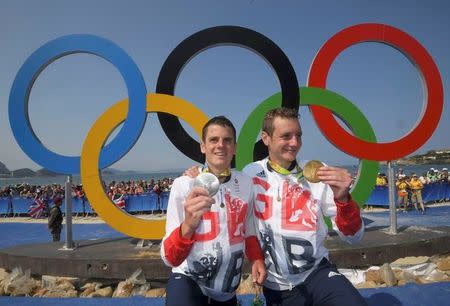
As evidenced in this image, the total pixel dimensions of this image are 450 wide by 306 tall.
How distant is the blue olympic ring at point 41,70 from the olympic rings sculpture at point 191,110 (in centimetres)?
2

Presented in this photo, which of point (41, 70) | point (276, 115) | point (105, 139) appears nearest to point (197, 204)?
point (276, 115)

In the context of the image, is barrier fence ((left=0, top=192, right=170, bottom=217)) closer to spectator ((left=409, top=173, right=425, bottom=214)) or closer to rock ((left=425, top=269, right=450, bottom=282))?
spectator ((left=409, top=173, right=425, bottom=214))

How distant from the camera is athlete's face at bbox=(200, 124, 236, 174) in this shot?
2428 mm

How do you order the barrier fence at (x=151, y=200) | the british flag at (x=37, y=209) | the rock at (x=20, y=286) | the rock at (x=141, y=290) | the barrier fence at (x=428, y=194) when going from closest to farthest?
the rock at (x=20, y=286), the rock at (x=141, y=290), the barrier fence at (x=428, y=194), the british flag at (x=37, y=209), the barrier fence at (x=151, y=200)

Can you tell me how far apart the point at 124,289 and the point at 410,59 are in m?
7.70

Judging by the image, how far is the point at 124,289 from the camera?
18.8 feet

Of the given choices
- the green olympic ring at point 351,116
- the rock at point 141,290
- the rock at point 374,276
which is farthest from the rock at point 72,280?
the rock at point 374,276

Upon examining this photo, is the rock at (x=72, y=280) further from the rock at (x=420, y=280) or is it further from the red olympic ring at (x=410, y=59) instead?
the rock at (x=420, y=280)

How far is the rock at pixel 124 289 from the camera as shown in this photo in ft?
18.5

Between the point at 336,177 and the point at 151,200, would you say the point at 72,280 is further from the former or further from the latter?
the point at 151,200

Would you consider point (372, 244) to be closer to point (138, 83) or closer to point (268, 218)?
point (268, 218)

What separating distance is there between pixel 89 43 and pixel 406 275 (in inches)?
303

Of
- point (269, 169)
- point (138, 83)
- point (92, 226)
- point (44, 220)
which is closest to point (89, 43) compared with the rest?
point (138, 83)

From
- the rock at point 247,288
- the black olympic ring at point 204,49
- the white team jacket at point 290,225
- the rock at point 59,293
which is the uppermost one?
the black olympic ring at point 204,49
